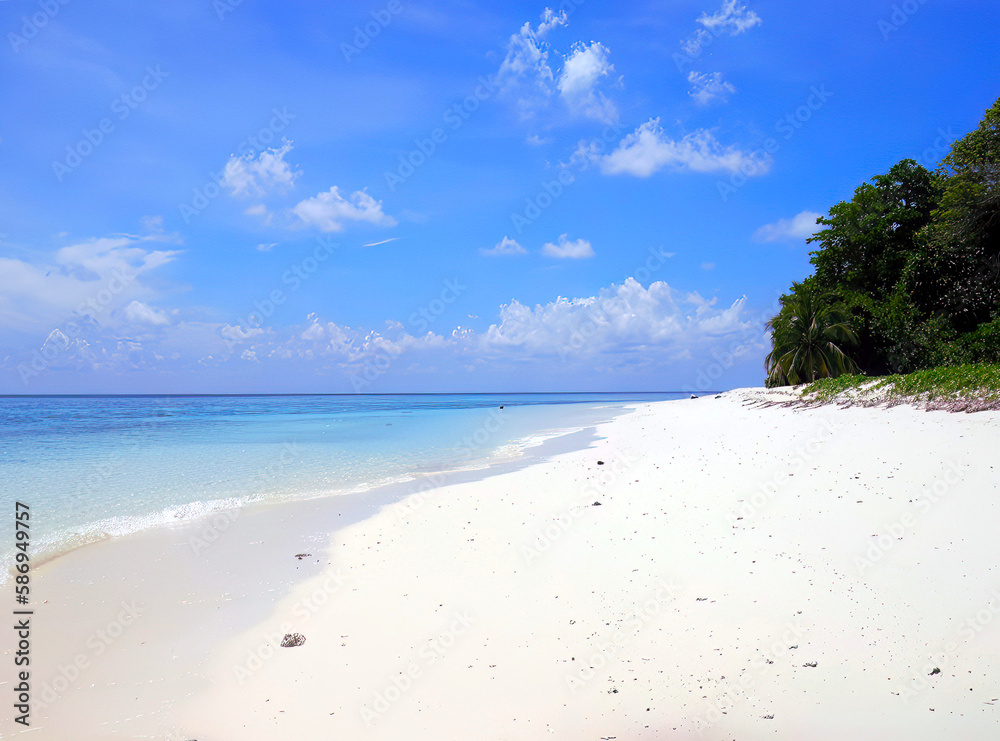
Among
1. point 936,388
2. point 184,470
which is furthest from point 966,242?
point 184,470

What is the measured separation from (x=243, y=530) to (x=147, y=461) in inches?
439

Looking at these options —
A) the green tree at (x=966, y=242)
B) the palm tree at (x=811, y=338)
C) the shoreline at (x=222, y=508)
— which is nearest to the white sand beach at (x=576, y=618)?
the shoreline at (x=222, y=508)

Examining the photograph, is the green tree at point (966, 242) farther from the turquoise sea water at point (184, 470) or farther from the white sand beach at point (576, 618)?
the turquoise sea water at point (184, 470)

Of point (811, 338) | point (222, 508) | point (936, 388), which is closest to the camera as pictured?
point (222, 508)

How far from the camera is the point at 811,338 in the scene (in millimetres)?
31266

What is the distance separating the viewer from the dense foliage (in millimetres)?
19734

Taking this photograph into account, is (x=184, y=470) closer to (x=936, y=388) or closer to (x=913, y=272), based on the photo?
(x=936, y=388)

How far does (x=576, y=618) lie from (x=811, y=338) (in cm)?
3260

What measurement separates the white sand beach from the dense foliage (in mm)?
16540

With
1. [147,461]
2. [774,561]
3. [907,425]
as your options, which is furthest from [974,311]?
[147,461]

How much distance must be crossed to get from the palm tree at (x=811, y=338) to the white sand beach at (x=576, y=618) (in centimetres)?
2513

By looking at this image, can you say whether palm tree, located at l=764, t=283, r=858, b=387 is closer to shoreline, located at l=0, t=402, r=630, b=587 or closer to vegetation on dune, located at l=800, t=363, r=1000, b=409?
vegetation on dune, located at l=800, t=363, r=1000, b=409

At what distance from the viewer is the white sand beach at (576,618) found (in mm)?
3602

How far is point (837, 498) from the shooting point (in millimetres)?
7152
